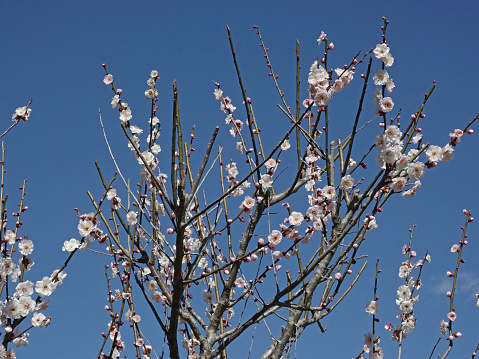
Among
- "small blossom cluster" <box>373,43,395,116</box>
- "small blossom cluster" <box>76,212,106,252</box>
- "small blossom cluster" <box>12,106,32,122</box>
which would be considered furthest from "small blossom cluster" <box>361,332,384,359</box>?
"small blossom cluster" <box>12,106,32,122</box>

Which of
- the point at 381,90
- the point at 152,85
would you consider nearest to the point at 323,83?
the point at 381,90

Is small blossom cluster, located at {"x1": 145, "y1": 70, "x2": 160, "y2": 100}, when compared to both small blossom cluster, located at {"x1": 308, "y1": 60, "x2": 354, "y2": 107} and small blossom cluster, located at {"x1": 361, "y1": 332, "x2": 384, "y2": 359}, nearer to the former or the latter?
small blossom cluster, located at {"x1": 308, "y1": 60, "x2": 354, "y2": 107}

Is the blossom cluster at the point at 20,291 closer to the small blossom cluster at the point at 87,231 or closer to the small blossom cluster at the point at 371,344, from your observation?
the small blossom cluster at the point at 87,231

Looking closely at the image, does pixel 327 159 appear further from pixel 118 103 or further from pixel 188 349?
pixel 188 349

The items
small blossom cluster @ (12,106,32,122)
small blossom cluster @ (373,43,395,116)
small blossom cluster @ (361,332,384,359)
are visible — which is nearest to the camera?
small blossom cluster @ (373,43,395,116)

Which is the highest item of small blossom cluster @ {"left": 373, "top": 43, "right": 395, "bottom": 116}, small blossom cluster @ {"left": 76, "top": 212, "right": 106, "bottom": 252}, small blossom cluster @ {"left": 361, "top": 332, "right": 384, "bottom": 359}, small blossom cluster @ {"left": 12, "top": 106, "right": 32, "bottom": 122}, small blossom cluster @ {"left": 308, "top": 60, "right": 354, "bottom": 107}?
small blossom cluster @ {"left": 12, "top": 106, "right": 32, "bottom": 122}

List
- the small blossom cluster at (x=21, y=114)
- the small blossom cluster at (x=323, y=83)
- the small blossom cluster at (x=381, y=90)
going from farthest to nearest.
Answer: the small blossom cluster at (x=21, y=114) < the small blossom cluster at (x=323, y=83) < the small blossom cluster at (x=381, y=90)

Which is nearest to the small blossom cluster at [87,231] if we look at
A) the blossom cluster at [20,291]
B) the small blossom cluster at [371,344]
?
the blossom cluster at [20,291]

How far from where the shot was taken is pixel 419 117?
3480mm

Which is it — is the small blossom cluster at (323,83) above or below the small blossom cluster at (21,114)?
below

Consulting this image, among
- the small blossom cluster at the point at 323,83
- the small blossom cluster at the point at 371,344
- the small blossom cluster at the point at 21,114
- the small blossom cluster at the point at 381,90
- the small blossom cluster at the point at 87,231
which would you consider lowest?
the small blossom cluster at the point at 371,344

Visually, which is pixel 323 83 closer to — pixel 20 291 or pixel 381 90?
pixel 381 90

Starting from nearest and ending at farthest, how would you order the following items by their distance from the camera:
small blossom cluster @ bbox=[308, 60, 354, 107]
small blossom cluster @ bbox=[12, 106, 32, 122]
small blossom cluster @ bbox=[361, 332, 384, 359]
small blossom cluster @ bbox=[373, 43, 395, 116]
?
small blossom cluster @ bbox=[373, 43, 395, 116]
small blossom cluster @ bbox=[308, 60, 354, 107]
small blossom cluster @ bbox=[361, 332, 384, 359]
small blossom cluster @ bbox=[12, 106, 32, 122]

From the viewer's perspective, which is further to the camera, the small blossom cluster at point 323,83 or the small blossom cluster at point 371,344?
the small blossom cluster at point 371,344
